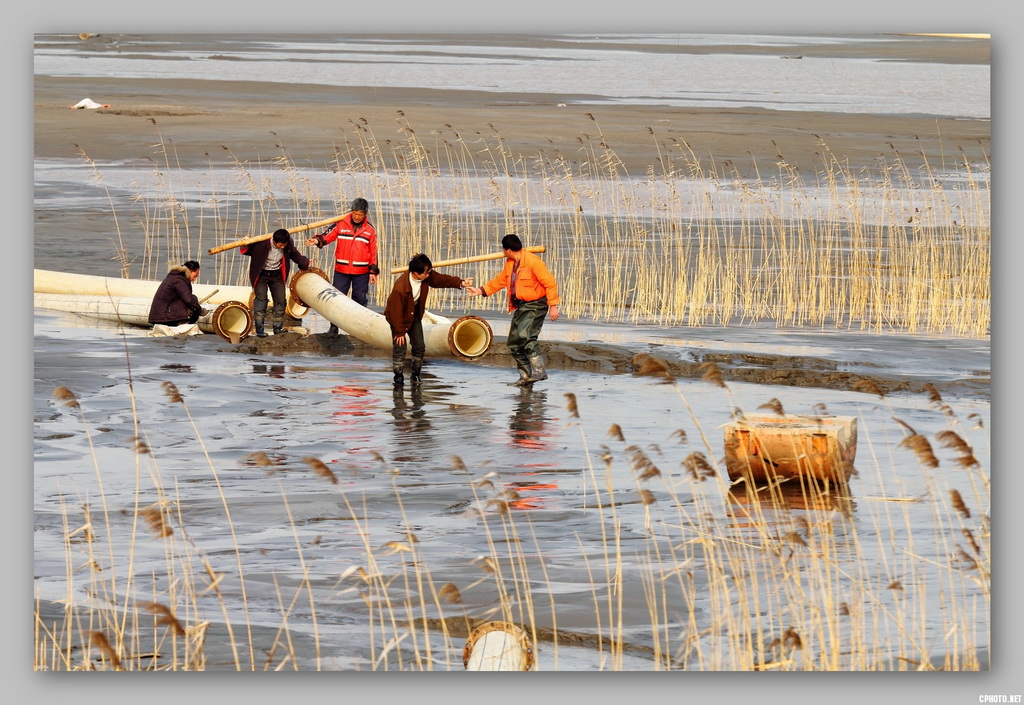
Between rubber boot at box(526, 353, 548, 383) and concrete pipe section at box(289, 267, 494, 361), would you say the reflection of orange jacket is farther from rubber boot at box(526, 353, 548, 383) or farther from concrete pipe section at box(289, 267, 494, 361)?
concrete pipe section at box(289, 267, 494, 361)

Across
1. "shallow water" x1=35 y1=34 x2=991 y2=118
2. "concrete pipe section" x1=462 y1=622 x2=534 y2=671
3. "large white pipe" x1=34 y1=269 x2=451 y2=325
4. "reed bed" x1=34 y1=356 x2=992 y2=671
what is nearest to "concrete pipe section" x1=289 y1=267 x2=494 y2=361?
"large white pipe" x1=34 y1=269 x2=451 y2=325

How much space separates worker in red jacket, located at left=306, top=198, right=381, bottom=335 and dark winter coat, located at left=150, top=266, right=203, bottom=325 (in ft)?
4.36

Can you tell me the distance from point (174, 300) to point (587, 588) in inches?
353

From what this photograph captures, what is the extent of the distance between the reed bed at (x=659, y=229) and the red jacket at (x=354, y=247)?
1.37m

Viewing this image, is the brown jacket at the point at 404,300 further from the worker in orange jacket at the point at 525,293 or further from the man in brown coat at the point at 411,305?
the worker in orange jacket at the point at 525,293

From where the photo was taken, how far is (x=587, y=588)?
963cm

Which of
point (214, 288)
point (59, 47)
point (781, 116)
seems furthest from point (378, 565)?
point (59, 47)

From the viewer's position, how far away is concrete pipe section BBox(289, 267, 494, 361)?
1650 centimetres

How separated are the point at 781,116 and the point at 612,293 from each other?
1841 cm

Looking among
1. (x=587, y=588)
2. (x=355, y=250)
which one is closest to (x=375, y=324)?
(x=355, y=250)

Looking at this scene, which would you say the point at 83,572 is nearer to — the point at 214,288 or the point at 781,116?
the point at 214,288

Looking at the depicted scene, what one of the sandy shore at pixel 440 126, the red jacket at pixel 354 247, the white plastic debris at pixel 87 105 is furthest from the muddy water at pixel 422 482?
the white plastic debris at pixel 87 105

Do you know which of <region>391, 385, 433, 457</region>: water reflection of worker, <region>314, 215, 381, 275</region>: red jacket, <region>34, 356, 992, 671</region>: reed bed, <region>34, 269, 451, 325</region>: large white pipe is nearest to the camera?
<region>34, 356, 992, 671</region>: reed bed

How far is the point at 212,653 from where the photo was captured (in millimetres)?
8719
